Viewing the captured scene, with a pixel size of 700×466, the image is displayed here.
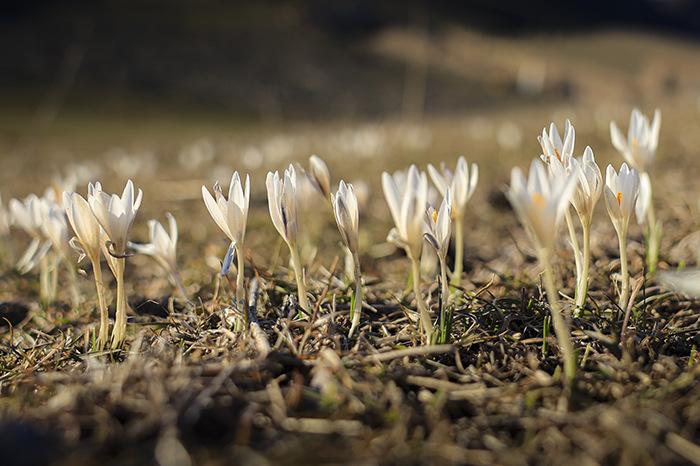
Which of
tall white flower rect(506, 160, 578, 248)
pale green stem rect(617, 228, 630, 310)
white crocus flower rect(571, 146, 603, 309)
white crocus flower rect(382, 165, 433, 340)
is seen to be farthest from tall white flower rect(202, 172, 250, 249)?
pale green stem rect(617, 228, 630, 310)

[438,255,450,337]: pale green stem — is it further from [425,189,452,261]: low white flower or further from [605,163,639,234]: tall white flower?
[605,163,639,234]: tall white flower

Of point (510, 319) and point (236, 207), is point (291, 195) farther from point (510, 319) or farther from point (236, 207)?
point (510, 319)

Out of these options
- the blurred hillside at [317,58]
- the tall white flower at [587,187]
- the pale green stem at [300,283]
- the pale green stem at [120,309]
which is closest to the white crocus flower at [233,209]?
the pale green stem at [300,283]

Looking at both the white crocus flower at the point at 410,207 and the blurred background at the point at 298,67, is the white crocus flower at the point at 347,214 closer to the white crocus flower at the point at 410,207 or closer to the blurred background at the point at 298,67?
the white crocus flower at the point at 410,207

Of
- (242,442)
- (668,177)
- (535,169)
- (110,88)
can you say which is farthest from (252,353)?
(110,88)

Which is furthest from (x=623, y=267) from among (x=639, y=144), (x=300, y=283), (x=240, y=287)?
(x=240, y=287)
